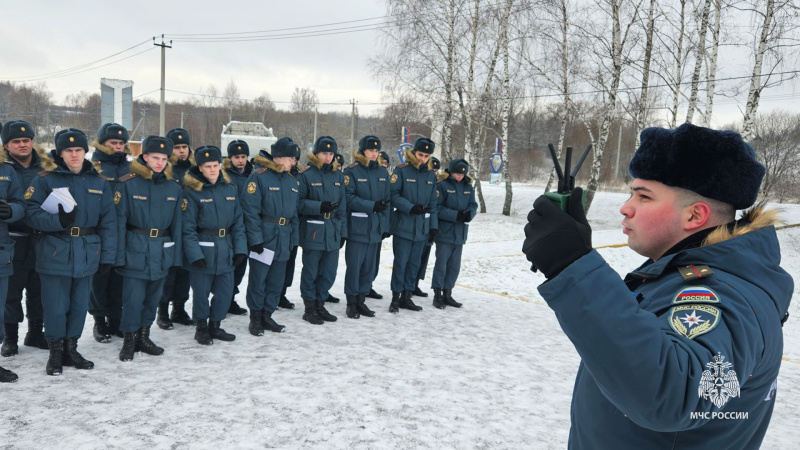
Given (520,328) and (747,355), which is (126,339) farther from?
(747,355)

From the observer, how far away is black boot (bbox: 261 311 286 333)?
5.72 metres

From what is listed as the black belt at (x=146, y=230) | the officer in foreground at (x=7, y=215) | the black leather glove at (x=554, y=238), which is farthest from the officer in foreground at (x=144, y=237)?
the black leather glove at (x=554, y=238)

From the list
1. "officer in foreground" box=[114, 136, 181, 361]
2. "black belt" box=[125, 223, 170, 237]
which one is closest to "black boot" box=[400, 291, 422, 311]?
"officer in foreground" box=[114, 136, 181, 361]

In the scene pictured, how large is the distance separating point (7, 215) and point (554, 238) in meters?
4.42

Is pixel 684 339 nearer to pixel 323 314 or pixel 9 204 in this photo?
pixel 9 204

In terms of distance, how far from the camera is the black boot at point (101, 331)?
16.8ft

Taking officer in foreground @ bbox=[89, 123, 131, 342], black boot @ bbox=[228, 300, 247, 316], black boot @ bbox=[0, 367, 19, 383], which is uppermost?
officer in foreground @ bbox=[89, 123, 131, 342]

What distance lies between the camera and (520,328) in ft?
20.8

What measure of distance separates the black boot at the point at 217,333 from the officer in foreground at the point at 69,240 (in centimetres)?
117

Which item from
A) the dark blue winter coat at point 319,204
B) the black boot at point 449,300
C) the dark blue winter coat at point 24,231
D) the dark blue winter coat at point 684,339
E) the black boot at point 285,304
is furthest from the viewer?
the black boot at point 449,300

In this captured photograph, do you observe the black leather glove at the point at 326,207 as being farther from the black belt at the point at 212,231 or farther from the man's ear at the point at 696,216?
the man's ear at the point at 696,216

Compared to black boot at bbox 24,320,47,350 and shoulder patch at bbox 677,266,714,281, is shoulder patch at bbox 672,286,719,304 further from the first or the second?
black boot at bbox 24,320,47,350

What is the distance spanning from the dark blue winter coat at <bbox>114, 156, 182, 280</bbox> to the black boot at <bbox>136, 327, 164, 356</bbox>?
55 cm

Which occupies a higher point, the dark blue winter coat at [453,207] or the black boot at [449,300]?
the dark blue winter coat at [453,207]
